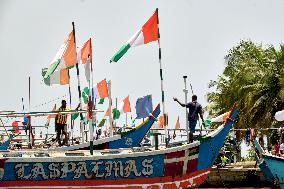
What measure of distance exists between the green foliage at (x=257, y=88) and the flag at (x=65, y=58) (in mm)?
16059

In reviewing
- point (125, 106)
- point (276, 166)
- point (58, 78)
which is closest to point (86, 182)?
point (58, 78)

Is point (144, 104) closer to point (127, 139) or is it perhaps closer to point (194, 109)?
point (127, 139)

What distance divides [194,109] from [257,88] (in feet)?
61.4

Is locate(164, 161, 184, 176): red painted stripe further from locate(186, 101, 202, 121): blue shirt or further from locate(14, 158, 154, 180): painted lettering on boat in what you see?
locate(186, 101, 202, 121): blue shirt

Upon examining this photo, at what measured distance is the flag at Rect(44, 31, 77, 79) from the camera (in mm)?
19375

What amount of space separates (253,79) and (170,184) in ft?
68.0

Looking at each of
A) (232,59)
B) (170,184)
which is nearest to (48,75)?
(170,184)

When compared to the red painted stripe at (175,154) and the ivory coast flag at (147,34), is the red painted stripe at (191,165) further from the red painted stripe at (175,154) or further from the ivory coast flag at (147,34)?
the ivory coast flag at (147,34)

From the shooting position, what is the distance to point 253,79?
37.2 metres

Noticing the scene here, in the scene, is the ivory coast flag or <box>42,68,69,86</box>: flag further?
<box>42,68,69,86</box>: flag

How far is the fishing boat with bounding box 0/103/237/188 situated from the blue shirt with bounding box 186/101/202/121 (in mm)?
722

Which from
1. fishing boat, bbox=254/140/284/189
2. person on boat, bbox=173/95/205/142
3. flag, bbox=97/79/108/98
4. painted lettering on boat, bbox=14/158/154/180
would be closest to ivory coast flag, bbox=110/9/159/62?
person on boat, bbox=173/95/205/142

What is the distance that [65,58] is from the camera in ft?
66.1

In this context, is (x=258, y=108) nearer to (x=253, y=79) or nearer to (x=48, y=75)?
(x=253, y=79)
